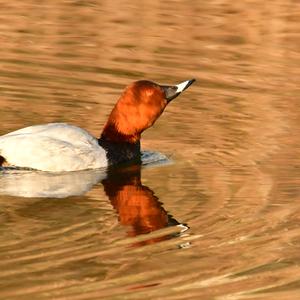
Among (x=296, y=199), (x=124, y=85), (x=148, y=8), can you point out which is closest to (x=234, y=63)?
(x=124, y=85)

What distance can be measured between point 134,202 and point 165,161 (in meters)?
1.29

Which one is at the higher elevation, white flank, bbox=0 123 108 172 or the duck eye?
the duck eye

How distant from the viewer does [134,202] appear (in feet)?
34.7

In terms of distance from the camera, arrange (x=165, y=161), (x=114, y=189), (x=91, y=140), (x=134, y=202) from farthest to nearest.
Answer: (x=165, y=161)
(x=91, y=140)
(x=114, y=189)
(x=134, y=202)

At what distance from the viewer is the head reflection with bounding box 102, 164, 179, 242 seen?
9.80 m

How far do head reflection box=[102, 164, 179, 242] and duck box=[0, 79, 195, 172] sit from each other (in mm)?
210

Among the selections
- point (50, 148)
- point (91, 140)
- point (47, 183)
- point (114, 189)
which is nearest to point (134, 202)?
point (114, 189)

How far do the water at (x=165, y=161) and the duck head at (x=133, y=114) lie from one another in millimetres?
244

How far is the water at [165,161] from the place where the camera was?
8555mm

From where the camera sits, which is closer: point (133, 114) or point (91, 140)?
point (91, 140)

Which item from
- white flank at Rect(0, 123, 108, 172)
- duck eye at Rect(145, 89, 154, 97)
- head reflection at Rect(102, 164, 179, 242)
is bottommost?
head reflection at Rect(102, 164, 179, 242)

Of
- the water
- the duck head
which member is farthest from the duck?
the water

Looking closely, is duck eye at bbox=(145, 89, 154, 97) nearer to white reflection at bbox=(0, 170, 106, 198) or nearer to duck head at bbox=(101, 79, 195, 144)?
duck head at bbox=(101, 79, 195, 144)

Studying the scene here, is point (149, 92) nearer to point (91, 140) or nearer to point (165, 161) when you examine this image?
point (165, 161)
